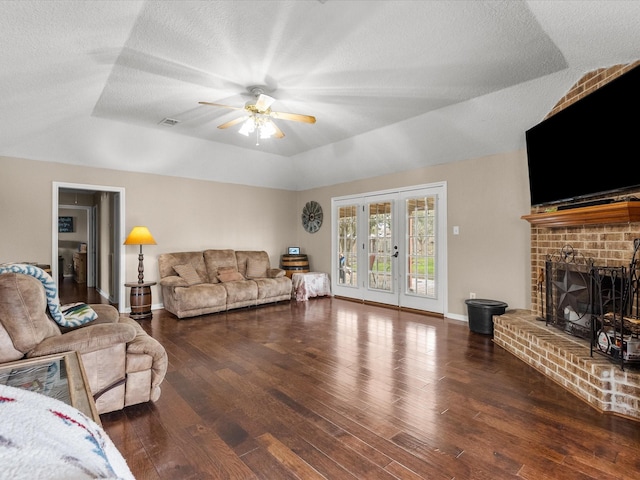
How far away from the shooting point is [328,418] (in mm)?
2184

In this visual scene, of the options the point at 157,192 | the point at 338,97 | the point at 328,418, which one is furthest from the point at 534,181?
the point at 157,192

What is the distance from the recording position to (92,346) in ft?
6.91

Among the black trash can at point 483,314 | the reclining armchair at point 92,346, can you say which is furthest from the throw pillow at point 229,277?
the black trash can at point 483,314

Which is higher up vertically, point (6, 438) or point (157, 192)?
point (157, 192)

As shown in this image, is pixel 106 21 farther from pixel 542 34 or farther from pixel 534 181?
pixel 534 181

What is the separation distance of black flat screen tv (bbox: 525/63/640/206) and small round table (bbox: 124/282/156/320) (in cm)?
521

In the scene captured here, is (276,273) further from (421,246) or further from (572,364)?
(572,364)

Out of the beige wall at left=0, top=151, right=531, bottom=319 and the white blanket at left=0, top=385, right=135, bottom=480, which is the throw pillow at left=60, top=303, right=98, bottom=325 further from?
the beige wall at left=0, top=151, right=531, bottom=319

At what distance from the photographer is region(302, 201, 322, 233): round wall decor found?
7078 millimetres

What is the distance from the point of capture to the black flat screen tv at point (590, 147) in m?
2.53

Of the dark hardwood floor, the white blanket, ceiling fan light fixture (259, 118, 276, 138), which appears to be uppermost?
ceiling fan light fixture (259, 118, 276, 138)

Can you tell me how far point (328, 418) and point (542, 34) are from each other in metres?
3.19

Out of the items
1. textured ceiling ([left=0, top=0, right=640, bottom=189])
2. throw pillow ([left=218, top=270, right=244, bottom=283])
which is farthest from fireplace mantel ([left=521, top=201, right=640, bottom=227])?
throw pillow ([left=218, top=270, right=244, bottom=283])

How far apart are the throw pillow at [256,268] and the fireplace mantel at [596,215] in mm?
4475
